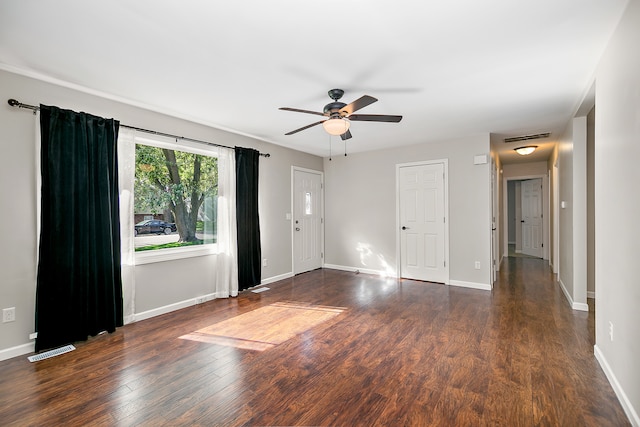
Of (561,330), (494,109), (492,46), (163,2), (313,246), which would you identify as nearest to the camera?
(163,2)

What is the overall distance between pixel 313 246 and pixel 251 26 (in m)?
4.71

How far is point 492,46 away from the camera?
227 centimetres

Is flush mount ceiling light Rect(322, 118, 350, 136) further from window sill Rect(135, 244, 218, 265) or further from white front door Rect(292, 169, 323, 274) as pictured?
white front door Rect(292, 169, 323, 274)

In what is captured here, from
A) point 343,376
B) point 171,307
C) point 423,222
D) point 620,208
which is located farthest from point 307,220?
point 620,208

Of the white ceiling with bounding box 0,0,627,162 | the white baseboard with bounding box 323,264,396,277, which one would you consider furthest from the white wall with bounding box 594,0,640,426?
the white baseboard with bounding box 323,264,396,277

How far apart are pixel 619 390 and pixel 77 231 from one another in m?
4.56

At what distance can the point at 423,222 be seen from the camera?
17.7 ft

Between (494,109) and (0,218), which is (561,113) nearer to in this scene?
(494,109)

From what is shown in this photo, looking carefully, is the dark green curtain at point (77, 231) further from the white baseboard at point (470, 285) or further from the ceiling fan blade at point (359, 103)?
the white baseboard at point (470, 285)

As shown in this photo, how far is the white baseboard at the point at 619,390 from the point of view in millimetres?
1761

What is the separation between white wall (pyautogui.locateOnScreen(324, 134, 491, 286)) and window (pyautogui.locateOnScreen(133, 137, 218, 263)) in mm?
2742

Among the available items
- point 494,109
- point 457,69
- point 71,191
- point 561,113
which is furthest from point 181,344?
point 561,113

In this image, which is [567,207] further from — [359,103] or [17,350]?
[17,350]

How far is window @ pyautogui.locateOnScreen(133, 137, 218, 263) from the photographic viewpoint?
3672mm
